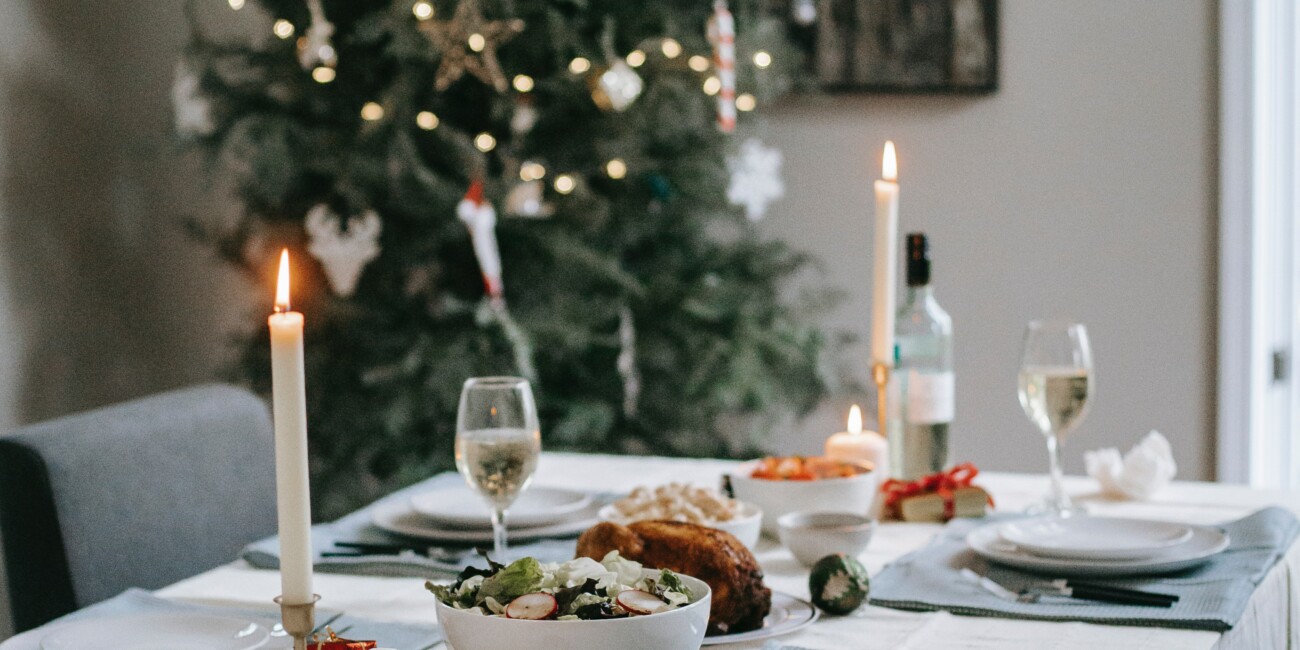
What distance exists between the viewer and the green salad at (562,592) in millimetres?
798

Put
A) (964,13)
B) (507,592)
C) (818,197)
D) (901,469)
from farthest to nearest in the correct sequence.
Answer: (818,197), (964,13), (901,469), (507,592)

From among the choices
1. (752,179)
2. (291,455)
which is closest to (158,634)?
(291,455)

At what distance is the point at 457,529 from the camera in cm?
136

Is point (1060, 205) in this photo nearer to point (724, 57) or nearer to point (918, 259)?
point (724, 57)

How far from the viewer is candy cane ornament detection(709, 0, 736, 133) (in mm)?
2721

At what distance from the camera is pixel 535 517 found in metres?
1.35

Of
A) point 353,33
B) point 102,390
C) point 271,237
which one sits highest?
point 353,33

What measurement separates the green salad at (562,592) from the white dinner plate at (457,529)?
0.46 metres

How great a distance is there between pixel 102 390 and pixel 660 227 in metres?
1.34

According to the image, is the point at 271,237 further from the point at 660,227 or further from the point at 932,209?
the point at 932,209

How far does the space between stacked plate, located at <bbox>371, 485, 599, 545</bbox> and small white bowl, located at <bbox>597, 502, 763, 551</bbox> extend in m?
0.09

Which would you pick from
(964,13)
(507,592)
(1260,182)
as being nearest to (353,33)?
(964,13)

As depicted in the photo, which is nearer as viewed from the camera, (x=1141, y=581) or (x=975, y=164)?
(x=1141, y=581)

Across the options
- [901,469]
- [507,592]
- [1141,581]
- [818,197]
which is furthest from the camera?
[818,197]
